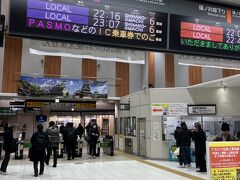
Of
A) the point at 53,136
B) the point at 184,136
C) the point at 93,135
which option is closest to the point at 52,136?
the point at 53,136

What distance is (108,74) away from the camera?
15.9m

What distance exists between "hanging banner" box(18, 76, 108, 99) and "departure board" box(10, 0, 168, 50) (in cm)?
1128

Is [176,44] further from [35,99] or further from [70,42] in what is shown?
[35,99]

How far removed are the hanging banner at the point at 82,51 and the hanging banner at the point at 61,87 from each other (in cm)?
1104

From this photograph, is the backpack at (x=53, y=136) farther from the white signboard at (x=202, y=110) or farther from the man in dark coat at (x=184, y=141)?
the white signboard at (x=202, y=110)

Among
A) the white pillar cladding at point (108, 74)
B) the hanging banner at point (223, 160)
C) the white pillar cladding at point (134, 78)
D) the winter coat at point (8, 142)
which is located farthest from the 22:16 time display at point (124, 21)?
the white pillar cladding at point (134, 78)

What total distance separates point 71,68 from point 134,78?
11.6 ft

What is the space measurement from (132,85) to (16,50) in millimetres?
6336

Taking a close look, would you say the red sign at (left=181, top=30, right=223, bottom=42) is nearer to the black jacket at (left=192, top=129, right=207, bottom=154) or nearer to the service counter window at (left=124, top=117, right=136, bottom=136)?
the black jacket at (left=192, top=129, right=207, bottom=154)

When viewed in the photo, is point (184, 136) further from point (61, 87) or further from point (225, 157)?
point (61, 87)

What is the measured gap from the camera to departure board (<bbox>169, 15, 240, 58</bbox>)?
367cm

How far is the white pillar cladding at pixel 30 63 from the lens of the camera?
14505 millimetres

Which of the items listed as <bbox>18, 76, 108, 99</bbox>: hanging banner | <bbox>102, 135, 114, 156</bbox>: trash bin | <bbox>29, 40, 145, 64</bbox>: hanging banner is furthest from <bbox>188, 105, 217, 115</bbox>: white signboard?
<bbox>29, 40, 145, 64</bbox>: hanging banner

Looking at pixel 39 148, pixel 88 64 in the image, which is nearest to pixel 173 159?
pixel 39 148
